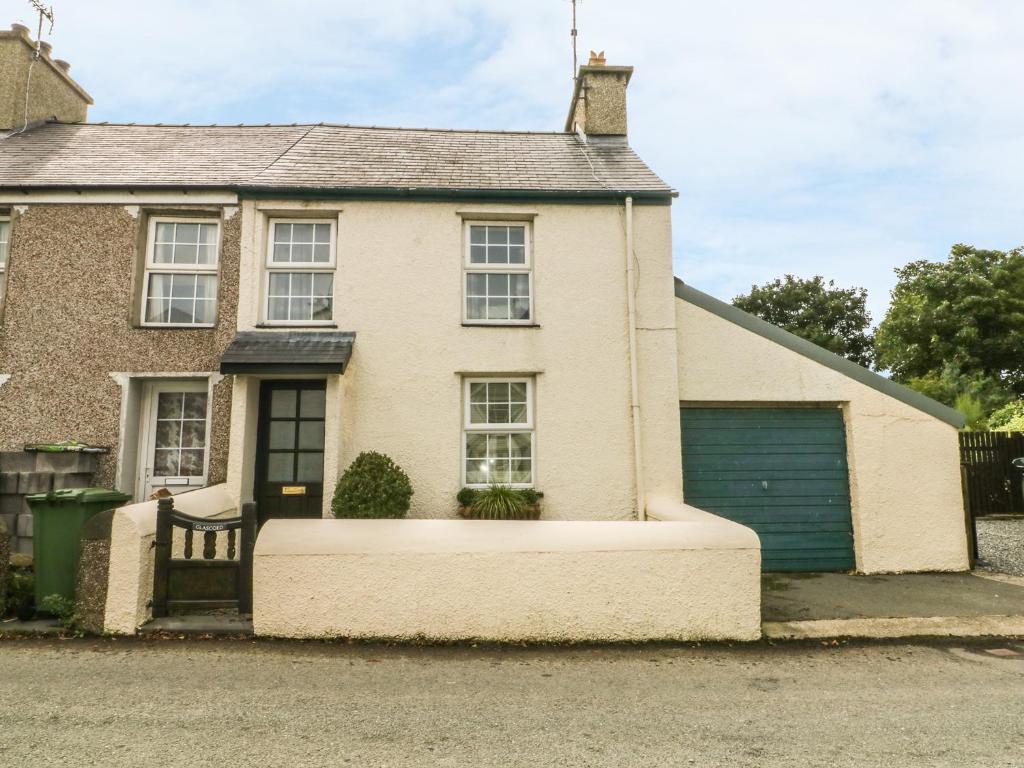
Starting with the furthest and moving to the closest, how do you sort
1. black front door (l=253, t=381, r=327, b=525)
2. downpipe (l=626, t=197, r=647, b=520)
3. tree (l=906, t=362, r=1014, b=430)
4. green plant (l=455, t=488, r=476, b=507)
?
tree (l=906, t=362, r=1014, b=430)
black front door (l=253, t=381, r=327, b=525)
downpipe (l=626, t=197, r=647, b=520)
green plant (l=455, t=488, r=476, b=507)

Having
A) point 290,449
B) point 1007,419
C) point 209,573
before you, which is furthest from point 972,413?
point 209,573

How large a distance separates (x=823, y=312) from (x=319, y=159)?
40.5 m

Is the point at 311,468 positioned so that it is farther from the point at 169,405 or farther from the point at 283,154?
the point at 283,154

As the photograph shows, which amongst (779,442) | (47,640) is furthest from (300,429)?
(779,442)

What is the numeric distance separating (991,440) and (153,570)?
16365 mm

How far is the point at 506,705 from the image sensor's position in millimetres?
4109

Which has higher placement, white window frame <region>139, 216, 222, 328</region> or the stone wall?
white window frame <region>139, 216, 222, 328</region>

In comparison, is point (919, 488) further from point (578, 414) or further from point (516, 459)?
point (516, 459)

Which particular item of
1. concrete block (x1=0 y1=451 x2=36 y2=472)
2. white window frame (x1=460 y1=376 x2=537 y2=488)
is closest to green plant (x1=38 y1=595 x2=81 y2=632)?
concrete block (x1=0 y1=451 x2=36 y2=472)

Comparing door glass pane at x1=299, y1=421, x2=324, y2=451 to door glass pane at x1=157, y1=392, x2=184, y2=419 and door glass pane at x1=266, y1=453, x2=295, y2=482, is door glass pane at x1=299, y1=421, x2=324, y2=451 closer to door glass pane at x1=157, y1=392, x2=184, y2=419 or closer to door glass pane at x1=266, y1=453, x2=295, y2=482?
door glass pane at x1=266, y1=453, x2=295, y2=482

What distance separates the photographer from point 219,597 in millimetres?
5676

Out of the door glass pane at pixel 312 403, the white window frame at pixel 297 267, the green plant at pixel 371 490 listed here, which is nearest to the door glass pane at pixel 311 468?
the door glass pane at pixel 312 403

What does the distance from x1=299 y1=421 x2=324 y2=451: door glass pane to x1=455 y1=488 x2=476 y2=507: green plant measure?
209cm

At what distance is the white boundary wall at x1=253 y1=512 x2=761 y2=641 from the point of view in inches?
209
